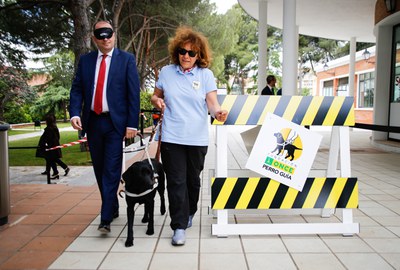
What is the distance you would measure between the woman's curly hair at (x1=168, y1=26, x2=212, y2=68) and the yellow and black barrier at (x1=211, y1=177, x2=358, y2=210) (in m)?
1.11

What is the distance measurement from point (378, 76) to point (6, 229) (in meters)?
12.0

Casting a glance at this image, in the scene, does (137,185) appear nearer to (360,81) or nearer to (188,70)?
(188,70)

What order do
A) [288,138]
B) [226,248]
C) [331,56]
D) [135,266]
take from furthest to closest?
1. [331,56]
2. [288,138]
3. [226,248]
4. [135,266]

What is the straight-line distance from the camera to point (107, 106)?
11.9 ft

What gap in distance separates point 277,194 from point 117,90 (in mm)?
1819

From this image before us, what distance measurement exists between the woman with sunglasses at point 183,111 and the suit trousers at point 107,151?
499mm

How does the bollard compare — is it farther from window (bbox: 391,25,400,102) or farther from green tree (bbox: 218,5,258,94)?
green tree (bbox: 218,5,258,94)

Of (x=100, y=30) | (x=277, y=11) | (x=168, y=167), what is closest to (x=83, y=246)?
(x=168, y=167)

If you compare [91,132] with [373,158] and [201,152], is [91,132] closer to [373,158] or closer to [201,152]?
[201,152]

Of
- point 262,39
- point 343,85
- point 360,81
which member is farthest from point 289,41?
point 343,85

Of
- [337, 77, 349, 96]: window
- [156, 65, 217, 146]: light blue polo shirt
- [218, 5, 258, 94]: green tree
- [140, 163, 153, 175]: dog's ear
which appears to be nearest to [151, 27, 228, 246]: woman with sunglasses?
[156, 65, 217, 146]: light blue polo shirt

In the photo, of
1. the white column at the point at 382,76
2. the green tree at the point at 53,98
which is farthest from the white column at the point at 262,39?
the green tree at the point at 53,98

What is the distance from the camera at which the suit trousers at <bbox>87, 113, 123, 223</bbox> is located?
3.64 m

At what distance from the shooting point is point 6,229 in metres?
3.90
